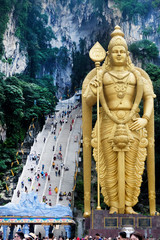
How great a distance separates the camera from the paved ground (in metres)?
17.5

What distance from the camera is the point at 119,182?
32.6 ft

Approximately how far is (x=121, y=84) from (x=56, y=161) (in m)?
11.0

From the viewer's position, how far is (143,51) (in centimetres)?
3434

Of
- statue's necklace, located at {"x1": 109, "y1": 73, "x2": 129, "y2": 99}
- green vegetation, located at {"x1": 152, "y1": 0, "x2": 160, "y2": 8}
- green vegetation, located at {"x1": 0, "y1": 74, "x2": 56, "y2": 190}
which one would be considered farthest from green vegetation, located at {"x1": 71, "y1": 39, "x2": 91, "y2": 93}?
statue's necklace, located at {"x1": 109, "y1": 73, "x2": 129, "y2": 99}

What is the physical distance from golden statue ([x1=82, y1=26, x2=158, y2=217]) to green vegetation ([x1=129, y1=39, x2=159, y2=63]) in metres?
23.6

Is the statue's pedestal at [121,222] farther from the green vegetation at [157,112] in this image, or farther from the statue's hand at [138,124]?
the green vegetation at [157,112]

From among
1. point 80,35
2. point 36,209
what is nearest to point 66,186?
point 36,209

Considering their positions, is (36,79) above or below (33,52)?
below

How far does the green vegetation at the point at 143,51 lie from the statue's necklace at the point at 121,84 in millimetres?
24135

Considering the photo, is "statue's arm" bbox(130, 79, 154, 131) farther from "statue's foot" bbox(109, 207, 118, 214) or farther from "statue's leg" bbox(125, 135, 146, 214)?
"statue's foot" bbox(109, 207, 118, 214)

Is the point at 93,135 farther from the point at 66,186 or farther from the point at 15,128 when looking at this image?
the point at 15,128

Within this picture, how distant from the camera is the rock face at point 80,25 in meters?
37.2

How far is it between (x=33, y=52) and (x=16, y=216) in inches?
955

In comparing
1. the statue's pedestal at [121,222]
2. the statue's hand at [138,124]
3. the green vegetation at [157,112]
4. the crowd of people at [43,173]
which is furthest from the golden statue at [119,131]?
the green vegetation at [157,112]
